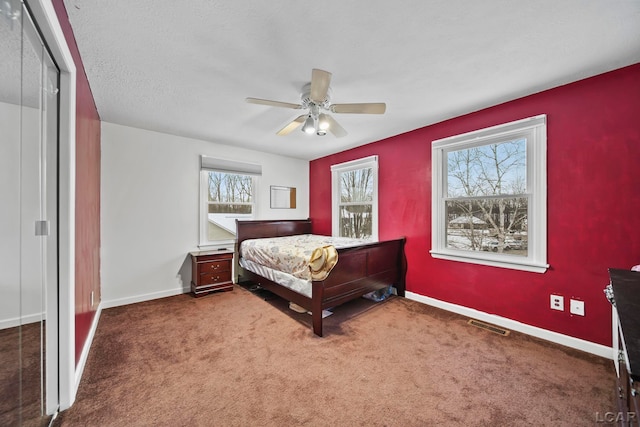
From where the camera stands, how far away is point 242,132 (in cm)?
346

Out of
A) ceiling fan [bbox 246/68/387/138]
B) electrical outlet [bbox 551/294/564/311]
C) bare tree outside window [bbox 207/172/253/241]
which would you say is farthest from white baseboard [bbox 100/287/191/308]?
electrical outlet [bbox 551/294/564/311]

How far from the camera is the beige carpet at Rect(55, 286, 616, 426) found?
1.47 m

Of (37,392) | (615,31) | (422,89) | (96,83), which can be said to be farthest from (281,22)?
(37,392)

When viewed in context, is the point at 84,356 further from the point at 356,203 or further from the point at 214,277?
the point at 356,203

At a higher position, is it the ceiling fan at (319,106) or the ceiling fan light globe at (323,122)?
the ceiling fan at (319,106)

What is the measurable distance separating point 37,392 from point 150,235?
7.51 ft

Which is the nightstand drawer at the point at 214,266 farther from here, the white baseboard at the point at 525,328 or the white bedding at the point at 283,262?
the white baseboard at the point at 525,328

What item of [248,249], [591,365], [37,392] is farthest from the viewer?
[248,249]

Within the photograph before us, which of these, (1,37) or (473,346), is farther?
(473,346)

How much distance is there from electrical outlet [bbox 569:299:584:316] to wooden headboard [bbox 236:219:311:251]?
3.79 m

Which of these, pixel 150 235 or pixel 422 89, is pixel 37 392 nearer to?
pixel 150 235

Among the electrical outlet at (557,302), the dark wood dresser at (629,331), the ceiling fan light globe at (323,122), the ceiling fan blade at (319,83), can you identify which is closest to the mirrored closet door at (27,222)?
the ceiling fan blade at (319,83)

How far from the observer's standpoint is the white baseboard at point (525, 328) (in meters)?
2.06

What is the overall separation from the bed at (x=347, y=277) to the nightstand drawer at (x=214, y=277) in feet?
0.98
